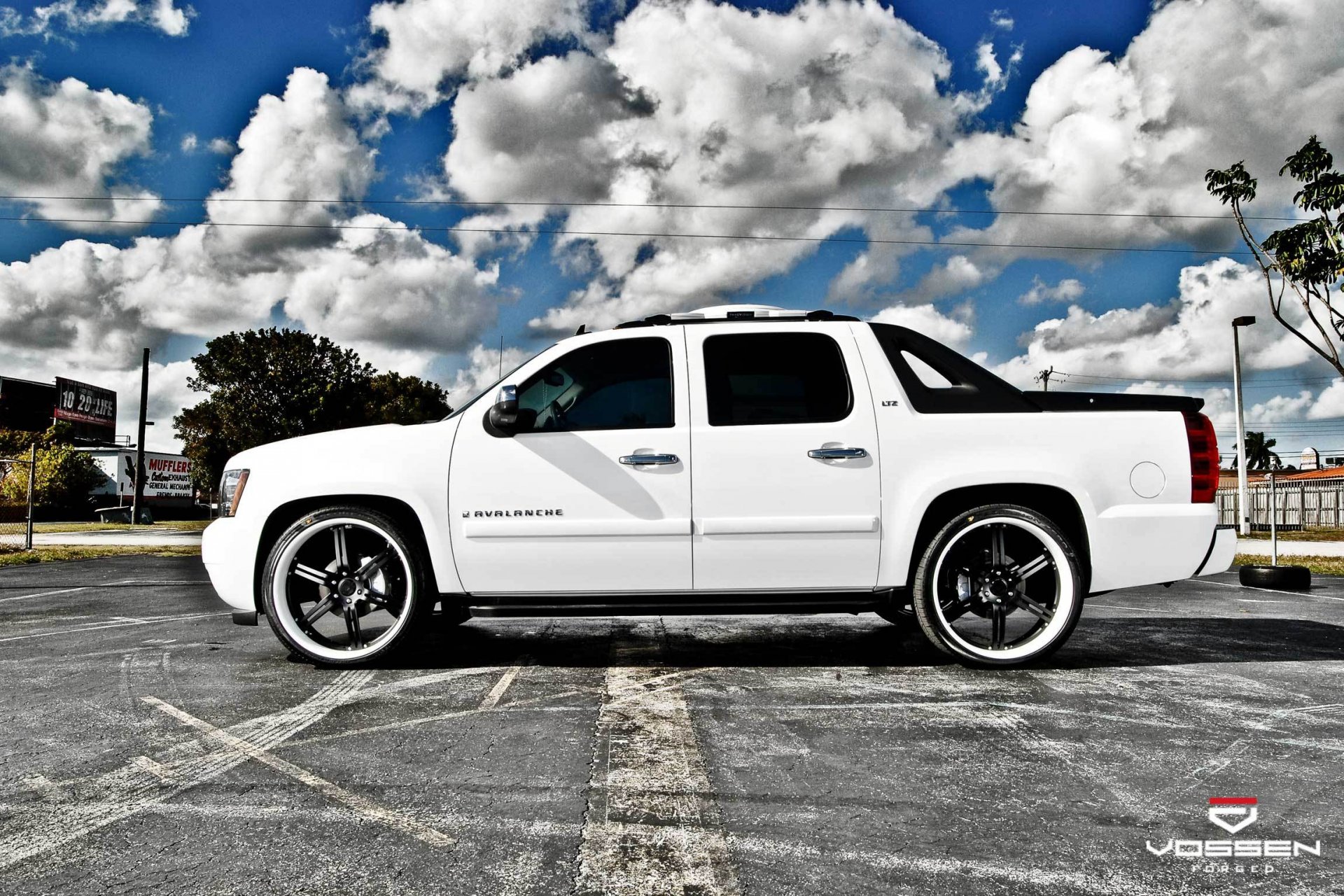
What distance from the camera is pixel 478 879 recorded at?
215 cm

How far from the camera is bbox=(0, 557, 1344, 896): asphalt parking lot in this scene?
223 centimetres

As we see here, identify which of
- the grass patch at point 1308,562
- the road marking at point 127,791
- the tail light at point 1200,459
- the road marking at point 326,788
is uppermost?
the tail light at point 1200,459

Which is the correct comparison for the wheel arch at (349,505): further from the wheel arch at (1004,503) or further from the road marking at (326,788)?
the wheel arch at (1004,503)

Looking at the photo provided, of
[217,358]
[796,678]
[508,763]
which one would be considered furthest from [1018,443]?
[217,358]

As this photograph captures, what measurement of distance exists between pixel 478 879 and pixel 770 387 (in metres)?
3.19

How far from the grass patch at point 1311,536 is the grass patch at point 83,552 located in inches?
1027

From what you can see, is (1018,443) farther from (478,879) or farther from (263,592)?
(263,592)

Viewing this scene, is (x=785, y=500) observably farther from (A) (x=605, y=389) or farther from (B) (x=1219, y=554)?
(B) (x=1219, y=554)

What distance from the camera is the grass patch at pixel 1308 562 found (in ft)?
40.4

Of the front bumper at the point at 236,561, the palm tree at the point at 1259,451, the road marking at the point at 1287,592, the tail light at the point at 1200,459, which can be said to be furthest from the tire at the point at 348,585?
the palm tree at the point at 1259,451

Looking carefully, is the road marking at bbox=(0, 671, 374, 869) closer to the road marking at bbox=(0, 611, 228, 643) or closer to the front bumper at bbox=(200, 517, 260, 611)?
the front bumper at bbox=(200, 517, 260, 611)

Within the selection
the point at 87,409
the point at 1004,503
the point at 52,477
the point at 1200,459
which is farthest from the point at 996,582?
the point at 87,409

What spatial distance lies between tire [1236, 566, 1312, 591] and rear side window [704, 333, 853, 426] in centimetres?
755

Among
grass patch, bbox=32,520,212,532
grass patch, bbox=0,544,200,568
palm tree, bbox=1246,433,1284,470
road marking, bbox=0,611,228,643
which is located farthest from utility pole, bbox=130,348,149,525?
palm tree, bbox=1246,433,1284,470
